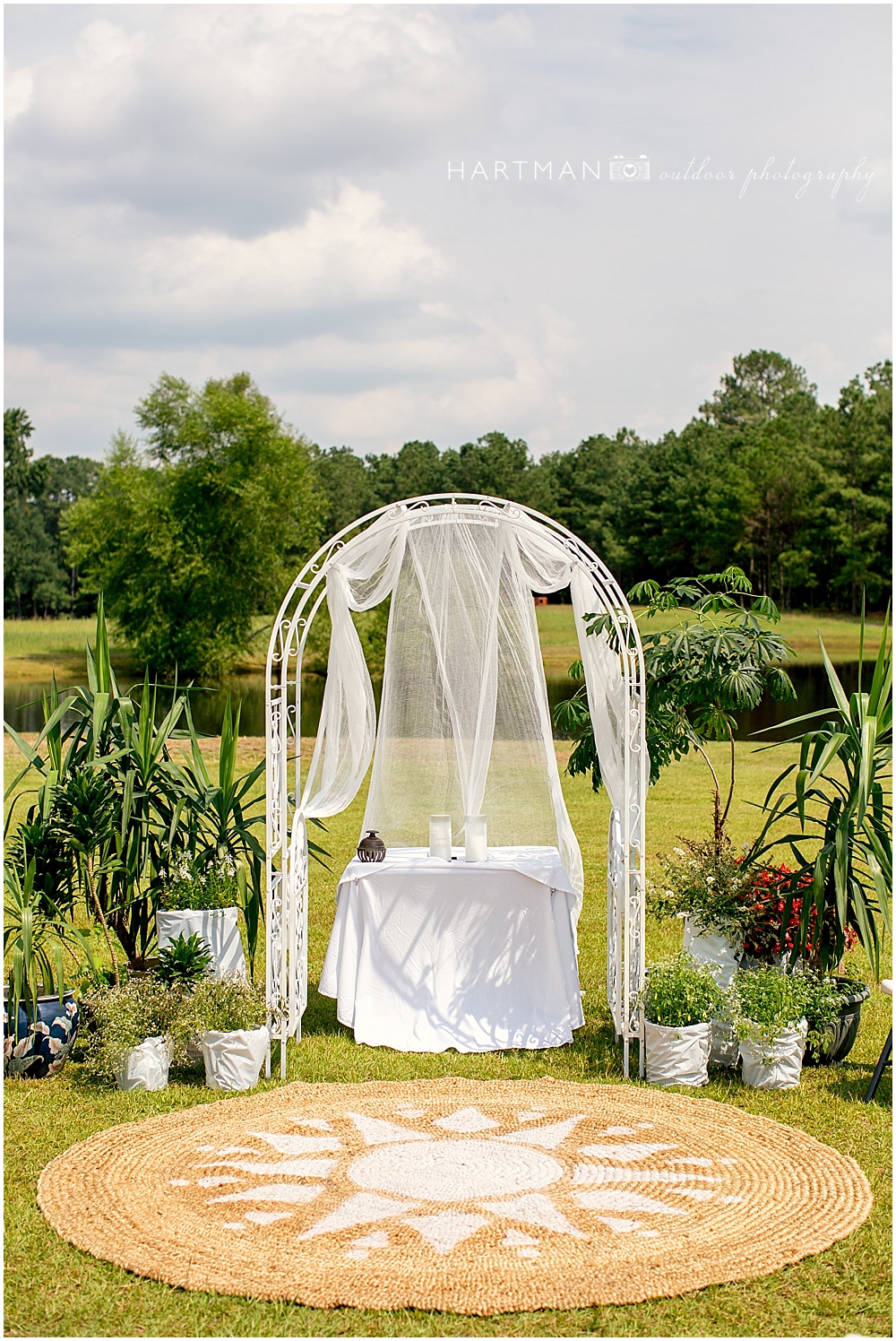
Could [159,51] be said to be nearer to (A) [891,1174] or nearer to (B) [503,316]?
(A) [891,1174]

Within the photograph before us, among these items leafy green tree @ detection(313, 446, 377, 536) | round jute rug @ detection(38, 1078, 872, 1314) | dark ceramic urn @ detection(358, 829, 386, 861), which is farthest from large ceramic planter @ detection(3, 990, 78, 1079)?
leafy green tree @ detection(313, 446, 377, 536)

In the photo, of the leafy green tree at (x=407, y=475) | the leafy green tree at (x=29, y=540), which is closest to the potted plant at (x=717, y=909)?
the leafy green tree at (x=29, y=540)

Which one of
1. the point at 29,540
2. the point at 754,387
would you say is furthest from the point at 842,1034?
the point at 754,387

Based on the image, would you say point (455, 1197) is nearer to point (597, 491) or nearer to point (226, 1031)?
point (226, 1031)

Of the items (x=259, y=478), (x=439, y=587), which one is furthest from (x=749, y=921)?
(x=259, y=478)

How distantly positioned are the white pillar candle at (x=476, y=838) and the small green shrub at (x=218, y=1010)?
48.3 inches

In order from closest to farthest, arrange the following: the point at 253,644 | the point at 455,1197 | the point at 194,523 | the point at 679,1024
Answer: the point at 455,1197 → the point at 679,1024 → the point at 194,523 → the point at 253,644

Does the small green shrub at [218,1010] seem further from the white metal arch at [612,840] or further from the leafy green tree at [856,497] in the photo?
A: the leafy green tree at [856,497]

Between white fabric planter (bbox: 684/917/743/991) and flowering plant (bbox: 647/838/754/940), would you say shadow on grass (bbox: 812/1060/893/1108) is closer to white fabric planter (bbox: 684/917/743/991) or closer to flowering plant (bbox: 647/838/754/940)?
white fabric planter (bbox: 684/917/743/991)

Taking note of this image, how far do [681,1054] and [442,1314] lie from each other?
6.24 feet

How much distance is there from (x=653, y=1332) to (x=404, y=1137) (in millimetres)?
1312

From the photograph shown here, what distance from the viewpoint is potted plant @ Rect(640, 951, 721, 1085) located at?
4562 millimetres

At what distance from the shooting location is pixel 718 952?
16.6ft

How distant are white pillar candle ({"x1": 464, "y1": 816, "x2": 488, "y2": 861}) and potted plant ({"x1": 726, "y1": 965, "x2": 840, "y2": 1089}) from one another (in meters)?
1.31
